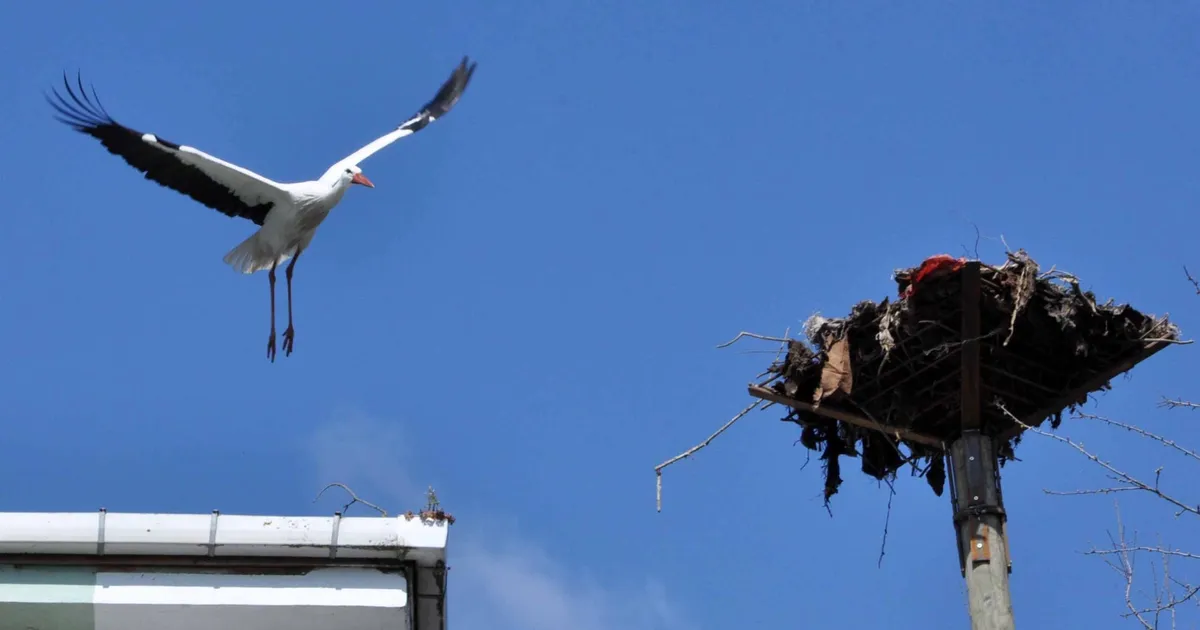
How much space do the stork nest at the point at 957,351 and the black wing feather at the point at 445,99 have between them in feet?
22.3

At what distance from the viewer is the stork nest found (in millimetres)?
9727

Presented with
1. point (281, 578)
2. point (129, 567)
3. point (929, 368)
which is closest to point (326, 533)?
point (281, 578)

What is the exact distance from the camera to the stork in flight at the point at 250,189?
13.0 metres

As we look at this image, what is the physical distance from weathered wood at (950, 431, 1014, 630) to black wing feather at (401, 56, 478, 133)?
756cm

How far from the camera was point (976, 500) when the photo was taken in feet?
31.0

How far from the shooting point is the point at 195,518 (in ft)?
23.1

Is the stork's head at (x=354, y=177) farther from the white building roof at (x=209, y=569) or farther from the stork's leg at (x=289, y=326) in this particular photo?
the white building roof at (x=209, y=569)

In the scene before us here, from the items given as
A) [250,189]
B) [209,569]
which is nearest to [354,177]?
[250,189]

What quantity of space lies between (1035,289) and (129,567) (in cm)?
547

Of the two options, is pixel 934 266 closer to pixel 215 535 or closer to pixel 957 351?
pixel 957 351

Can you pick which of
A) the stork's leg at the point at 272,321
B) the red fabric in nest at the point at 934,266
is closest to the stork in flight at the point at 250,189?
the stork's leg at the point at 272,321

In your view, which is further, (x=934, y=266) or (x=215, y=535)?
(x=934, y=266)

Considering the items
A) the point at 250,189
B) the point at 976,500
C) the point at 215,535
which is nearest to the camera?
the point at 215,535

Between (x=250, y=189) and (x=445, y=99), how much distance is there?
303 cm
